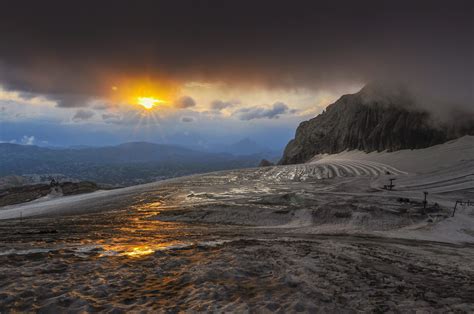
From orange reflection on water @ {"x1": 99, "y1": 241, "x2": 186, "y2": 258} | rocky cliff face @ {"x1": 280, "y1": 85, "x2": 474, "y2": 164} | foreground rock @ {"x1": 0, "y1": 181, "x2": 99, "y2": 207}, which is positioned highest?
rocky cliff face @ {"x1": 280, "y1": 85, "x2": 474, "y2": 164}

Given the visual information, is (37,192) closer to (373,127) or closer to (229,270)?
(229,270)

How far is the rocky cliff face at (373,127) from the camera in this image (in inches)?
2680

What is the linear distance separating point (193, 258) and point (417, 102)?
8357 cm

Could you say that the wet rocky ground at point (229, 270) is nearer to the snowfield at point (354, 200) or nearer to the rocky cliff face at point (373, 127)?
the snowfield at point (354, 200)

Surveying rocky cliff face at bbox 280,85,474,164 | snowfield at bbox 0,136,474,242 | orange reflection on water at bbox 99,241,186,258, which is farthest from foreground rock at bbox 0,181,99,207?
rocky cliff face at bbox 280,85,474,164

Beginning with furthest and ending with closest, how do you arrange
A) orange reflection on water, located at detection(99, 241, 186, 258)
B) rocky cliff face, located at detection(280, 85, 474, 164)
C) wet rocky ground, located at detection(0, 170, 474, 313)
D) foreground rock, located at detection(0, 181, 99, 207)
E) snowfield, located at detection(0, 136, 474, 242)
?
rocky cliff face, located at detection(280, 85, 474, 164) → foreground rock, located at detection(0, 181, 99, 207) → snowfield, located at detection(0, 136, 474, 242) → orange reflection on water, located at detection(99, 241, 186, 258) → wet rocky ground, located at detection(0, 170, 474, 313)

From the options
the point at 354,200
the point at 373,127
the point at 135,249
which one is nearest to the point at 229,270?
the point at 135,249

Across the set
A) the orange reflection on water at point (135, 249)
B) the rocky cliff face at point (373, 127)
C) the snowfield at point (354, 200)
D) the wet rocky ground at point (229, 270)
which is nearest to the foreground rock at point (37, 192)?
the snowfield at point (354, 200)

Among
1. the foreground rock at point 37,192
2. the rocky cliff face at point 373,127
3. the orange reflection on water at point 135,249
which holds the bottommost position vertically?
the foreground rock at point 37,192

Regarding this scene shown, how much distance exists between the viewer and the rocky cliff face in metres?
68.1

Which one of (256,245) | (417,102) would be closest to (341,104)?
(417,102)

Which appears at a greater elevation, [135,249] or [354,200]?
[354,200]

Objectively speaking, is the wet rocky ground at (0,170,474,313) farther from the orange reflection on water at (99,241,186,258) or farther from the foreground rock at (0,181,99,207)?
the foreground rock at (0,181,99,207)

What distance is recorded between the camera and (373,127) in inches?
3625
